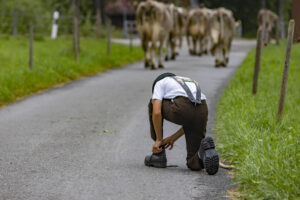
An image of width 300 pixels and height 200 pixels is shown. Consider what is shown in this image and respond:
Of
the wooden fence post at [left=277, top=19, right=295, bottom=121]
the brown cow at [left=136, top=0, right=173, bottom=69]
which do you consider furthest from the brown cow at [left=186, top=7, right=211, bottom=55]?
the wooden fence post at [left=277, top=19, right=295, bottom=121]

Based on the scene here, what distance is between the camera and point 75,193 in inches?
234

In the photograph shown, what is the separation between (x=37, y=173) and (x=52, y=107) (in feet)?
16.2

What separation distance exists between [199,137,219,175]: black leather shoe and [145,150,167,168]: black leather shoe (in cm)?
53

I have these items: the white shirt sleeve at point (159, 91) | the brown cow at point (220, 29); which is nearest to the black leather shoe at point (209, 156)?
the white shirt sleeve at point (159, 91)

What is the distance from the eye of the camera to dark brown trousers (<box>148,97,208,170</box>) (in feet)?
22.3

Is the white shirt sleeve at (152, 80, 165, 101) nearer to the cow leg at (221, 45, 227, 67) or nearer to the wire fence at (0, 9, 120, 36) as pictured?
the cow leg at (221, 45, 227, 67)

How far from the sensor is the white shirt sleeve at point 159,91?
22.4ft

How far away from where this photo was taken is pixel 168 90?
271 inches

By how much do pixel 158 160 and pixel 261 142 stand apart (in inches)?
42.6

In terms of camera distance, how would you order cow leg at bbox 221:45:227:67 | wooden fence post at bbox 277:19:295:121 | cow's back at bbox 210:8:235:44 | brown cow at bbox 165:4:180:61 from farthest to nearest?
1. brown cow at bbox 165:4:180:61
2. cow leg at bbox 221:45:227:67
3. cow's back at bbox 210:8:235:44
4. wooden fence post at bbox 277:19:295:121

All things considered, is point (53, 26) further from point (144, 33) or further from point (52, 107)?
point (52, 107)

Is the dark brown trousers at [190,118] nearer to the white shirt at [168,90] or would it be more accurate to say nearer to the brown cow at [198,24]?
the white shirt at [168,90]

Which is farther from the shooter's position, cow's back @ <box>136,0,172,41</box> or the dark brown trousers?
cow's back @ <box>136,0,172,41</box>

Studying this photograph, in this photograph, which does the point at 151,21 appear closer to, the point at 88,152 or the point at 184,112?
the point at 88,152
